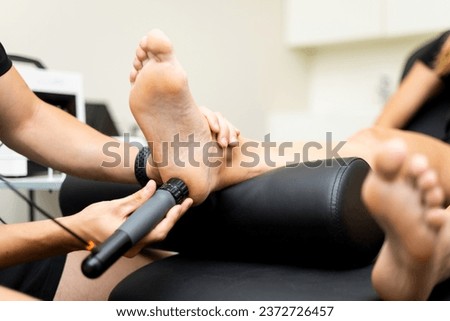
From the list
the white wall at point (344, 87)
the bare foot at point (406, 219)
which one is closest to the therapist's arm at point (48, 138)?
the bare foot at point (406, 219)

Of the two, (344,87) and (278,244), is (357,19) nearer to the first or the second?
(344,87)

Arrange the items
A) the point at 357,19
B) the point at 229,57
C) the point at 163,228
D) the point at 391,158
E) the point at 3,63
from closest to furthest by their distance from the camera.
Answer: the point at 391,158
the point at 163,228
the point at 3,63
the point at 357,19
the point at 229,57

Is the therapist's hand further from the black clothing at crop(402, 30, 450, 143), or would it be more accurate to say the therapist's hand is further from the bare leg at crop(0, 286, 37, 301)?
the black clothing at crop(402, 30, 450, 143)

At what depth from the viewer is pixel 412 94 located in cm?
127

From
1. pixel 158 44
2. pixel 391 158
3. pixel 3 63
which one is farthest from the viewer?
pixel 3 63

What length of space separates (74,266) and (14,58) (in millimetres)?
852

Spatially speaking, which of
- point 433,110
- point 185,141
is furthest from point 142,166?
point 433,110

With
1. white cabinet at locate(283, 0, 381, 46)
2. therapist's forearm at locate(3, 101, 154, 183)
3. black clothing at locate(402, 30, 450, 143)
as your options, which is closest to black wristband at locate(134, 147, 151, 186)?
therapist's forearm at locate(3, 101, 154, 183)

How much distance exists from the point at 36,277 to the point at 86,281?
0.08 m

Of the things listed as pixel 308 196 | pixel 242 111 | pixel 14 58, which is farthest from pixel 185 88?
pixel 242 111

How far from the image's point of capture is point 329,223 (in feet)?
2.02

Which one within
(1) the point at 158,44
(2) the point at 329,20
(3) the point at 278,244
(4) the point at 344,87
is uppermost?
(1) the point at 158,44

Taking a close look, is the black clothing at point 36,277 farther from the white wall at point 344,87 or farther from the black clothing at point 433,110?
the white wall at point 344,87

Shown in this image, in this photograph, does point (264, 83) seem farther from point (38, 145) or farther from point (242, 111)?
point (38, 145)
